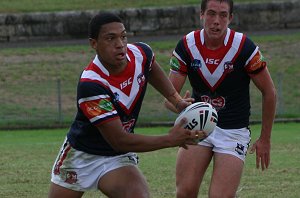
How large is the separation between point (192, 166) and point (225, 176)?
14.4 inches

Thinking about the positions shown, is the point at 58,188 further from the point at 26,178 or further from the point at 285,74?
the point at 285,74

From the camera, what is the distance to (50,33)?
97.3ft

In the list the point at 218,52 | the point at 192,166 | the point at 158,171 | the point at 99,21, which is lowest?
the point at 158,171

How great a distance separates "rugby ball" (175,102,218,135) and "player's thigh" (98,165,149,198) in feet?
1.86

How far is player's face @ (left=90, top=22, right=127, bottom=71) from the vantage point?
23.5ft

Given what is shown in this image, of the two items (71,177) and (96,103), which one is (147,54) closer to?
(96,103)

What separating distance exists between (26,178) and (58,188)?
542cm

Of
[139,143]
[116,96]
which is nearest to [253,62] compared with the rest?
[116,96]

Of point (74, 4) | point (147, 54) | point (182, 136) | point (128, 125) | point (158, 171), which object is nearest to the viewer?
point (182, 136)

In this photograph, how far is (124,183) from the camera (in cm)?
738

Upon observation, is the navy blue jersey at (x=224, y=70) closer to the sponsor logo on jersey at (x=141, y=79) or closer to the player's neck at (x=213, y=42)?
the player's neck at (x=213, y=42)

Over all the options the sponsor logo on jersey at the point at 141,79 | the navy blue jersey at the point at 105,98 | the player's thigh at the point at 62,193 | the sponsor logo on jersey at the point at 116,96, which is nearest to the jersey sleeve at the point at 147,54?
the navy blue jersey at the point at 105,98

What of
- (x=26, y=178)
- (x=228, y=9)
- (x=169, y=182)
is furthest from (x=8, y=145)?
(x=228, y=9)

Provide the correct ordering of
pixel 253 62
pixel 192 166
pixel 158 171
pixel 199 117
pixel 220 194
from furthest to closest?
pixel 158 171
pixel 192 166
pixel 253 62
pixel 220 194
pixel 199 117
